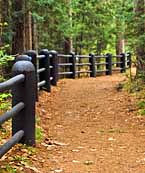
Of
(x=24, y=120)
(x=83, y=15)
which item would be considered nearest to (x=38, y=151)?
(x=24, y=120)

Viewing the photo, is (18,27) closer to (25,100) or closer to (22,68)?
(22,68)

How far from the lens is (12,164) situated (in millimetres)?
5652

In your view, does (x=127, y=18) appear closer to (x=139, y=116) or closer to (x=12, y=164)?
Result: (x=139, y=116)

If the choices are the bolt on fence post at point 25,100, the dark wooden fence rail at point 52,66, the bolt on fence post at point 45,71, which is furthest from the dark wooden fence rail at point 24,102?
the bolt on fence post at point 45,71

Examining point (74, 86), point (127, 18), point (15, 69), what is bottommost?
point (74, 86)

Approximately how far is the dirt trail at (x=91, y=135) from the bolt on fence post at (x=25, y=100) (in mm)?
363

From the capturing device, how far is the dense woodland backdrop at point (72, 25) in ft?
41.5

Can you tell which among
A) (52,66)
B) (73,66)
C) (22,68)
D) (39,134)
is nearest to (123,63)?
(73,66)

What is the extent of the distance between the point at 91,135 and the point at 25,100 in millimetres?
1891

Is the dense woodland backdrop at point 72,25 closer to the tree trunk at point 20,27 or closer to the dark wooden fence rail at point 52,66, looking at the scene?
the tree trunk at point 20,27

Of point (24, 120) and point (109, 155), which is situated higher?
point (24, 120)

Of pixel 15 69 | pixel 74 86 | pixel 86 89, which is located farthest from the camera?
pixel 74 86

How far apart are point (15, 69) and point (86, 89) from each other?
28.0 ft

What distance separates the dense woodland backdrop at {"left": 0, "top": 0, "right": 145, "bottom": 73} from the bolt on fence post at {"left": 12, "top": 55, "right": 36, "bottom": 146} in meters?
0.92
